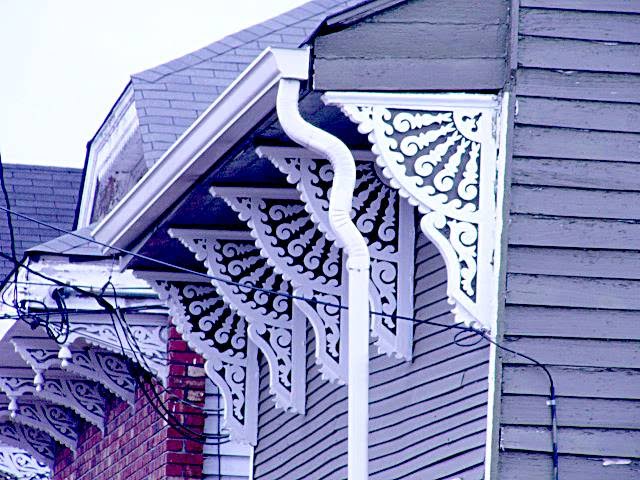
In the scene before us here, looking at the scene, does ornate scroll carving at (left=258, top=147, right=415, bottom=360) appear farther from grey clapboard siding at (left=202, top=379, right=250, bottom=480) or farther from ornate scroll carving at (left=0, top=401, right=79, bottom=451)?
ornate scroll carving at (left=0, top=401, right=79, bottom=451)

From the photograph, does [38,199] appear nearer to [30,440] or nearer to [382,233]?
[30,440]

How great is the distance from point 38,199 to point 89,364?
18.0 ft

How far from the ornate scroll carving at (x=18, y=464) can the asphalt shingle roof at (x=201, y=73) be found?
5.55 m

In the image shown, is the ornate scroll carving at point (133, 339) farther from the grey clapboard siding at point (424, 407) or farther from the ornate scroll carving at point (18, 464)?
the ornate scroll carving at point (18, 464)

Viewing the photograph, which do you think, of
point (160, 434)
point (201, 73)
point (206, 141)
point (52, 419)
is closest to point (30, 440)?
point (52, 419)

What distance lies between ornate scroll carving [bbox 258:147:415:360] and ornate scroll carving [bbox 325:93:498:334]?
85 centimetres

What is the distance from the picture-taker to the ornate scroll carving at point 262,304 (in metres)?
9.94

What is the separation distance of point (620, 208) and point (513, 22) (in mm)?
953

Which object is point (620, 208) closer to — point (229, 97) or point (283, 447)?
point (229, 97)

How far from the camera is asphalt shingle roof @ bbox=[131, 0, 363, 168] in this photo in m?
13.0

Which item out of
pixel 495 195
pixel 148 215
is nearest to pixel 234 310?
pixel 148 215

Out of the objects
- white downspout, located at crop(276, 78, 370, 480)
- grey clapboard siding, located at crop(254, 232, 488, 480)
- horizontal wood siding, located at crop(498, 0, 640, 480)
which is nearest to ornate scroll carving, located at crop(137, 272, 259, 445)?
grey clapboard siding, located at crop(254, 232, 488, 480)

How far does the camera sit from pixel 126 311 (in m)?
12.4

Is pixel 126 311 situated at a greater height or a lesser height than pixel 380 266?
greater
